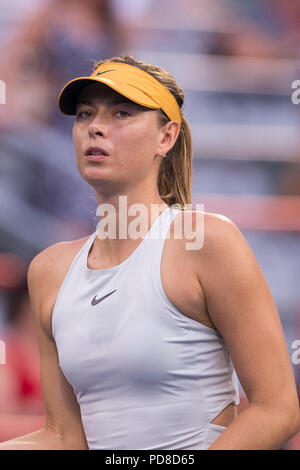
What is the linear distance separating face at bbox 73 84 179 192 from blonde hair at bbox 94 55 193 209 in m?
0.07

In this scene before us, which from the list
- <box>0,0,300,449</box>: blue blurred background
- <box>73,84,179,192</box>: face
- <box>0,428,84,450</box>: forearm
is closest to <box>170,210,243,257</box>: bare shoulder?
<box>73,84,179,192</box>: face

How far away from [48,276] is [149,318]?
407 mm

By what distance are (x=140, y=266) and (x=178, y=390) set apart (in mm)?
296

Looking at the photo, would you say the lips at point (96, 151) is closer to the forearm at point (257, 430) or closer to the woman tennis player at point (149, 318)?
the woman tennis player at point (149, 318)

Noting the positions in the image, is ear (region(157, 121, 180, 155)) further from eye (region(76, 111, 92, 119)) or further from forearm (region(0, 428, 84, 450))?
forearm (region(0, 428, 84, 450))

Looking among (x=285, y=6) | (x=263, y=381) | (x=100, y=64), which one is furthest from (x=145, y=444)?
(x=285, y=6)

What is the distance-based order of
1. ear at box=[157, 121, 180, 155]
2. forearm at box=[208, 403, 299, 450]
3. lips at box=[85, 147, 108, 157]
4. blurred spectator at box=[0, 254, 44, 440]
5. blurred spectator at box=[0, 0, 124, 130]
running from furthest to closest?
blurred spectator at box=[0, 0, 124, 130] < blurred spectator at box=[0, 254, 44, 440] < ear at box=[157, 121, 180, 155] < lips at box=[85, 147, 108, 157] < forearm at box=[208, 403, 299, 450]

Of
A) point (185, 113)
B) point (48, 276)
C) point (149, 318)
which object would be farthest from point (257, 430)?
point (185, 113)

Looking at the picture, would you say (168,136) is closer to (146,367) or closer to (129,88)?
(129,88)

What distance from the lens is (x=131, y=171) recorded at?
1.50 meters

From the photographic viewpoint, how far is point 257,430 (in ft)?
4.11

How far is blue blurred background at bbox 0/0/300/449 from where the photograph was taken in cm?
299

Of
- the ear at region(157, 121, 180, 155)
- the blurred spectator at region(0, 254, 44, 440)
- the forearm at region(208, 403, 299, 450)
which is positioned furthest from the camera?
the blurred spectator at region(0, 254, 44, 440)

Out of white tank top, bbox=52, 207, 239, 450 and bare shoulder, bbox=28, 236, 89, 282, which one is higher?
bare shoulder, bbox=28, 236, 89, 282
